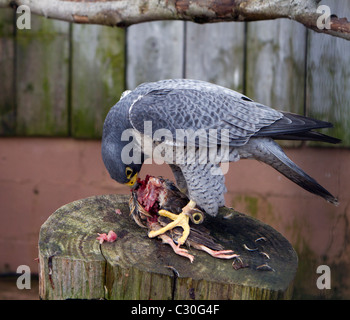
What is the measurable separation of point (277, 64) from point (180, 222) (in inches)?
67.1

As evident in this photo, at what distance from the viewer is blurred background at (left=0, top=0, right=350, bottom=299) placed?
362 cm

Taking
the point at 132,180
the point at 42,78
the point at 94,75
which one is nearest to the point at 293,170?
the point at 132,180

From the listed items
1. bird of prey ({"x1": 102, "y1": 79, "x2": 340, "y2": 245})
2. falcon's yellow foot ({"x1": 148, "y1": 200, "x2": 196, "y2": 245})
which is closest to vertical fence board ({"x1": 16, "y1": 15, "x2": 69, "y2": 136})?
bird of prey ({"x1": 102, "y1": 79, "x2": 340, "y2": 245})

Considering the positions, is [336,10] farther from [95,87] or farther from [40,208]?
[40,208]

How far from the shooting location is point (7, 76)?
3859 mm

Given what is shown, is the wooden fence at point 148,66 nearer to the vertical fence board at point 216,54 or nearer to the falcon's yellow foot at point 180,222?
the vertical fence board at point 216,54

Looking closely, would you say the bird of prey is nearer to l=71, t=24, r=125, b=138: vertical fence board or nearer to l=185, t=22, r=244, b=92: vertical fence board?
l=185, t=22, r=244, b=92: vertical fence board

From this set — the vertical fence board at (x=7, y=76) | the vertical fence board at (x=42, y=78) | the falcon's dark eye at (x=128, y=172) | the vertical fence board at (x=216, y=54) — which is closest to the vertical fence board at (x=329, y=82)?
the vertical fence board at (x=216, y=54)

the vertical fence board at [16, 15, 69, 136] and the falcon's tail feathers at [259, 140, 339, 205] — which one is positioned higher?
the vertical fence board at [16, 15, 69, 136]

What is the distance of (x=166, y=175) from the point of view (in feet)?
12.5

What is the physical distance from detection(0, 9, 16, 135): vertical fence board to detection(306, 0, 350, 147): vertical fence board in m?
2.33

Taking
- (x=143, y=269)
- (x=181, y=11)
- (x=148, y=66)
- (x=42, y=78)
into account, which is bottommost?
(x=143, y=269)

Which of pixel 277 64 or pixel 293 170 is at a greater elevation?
pixel 277 64

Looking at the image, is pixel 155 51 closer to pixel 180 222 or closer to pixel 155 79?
pixel 155 79
